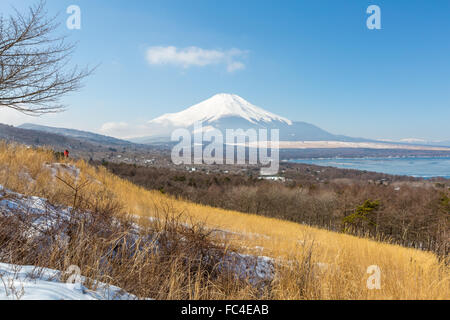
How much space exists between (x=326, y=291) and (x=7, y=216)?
424 cm

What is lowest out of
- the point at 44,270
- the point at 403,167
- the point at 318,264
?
the point at 403,167

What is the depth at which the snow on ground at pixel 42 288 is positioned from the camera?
1.77m

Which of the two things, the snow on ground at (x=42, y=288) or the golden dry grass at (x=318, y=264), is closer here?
the snow on ground at (x=42, y=288)

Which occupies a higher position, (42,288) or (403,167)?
(42,288)

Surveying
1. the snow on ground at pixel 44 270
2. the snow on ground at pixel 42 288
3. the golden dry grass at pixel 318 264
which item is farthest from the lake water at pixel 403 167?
the snow on ground at pixel 42 288

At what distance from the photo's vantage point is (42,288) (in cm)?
188

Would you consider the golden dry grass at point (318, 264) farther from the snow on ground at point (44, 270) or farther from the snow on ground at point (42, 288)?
the snow on ground at point (42, 288)

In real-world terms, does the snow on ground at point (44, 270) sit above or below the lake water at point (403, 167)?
above

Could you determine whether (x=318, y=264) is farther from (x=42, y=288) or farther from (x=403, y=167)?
(x=403, y=167)

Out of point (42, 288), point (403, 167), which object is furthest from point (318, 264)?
point (403, 167)

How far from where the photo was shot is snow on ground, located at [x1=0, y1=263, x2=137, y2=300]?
1.77 metres

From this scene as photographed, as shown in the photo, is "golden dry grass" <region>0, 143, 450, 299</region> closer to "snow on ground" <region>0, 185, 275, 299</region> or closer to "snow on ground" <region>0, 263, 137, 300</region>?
"snow on ground" <region>0, 185, 275, 299</region>
